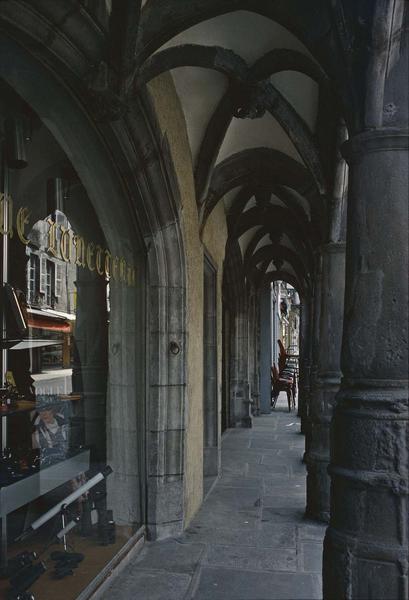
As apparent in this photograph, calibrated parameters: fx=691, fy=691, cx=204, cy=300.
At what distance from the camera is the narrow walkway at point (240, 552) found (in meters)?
4.49

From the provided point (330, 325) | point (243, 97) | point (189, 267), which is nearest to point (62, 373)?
point (189, 267)

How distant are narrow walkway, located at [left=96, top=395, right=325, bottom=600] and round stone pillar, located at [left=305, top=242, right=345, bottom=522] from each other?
0.27m

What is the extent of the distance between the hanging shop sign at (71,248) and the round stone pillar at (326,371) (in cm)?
198

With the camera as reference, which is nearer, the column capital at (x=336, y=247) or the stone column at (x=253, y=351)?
the column capital at (x=336, y=247)

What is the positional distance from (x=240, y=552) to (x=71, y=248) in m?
2.72

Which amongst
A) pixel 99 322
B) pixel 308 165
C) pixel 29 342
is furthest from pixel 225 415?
pixel 29 342

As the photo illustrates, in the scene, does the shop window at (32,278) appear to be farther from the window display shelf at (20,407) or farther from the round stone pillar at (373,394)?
the round stone pillar at (373,394)

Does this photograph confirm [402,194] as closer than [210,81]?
Yes

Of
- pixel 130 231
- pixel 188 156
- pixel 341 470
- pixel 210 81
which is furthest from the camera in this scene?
pixel 188 156

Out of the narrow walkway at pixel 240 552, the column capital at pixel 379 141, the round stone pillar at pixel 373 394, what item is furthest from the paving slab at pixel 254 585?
the column capital at pixel 379 141

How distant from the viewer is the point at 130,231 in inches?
217

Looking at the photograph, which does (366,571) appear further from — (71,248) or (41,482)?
(71,248)

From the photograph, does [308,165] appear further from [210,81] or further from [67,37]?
[67,37]

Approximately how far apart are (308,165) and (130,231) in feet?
6.65
